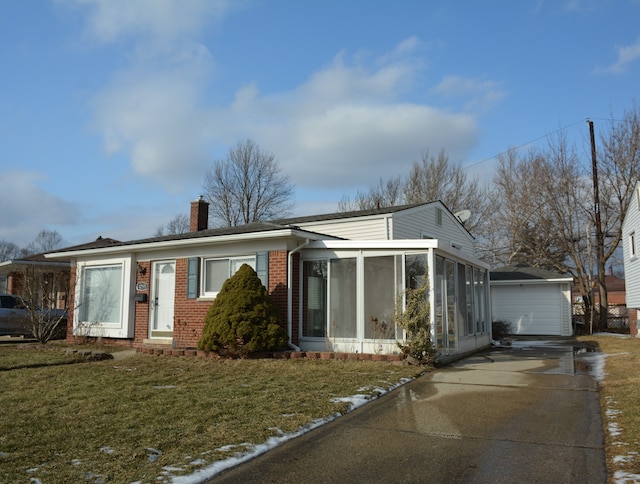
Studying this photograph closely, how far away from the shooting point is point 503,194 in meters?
32.3

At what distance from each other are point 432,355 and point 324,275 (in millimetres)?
2950

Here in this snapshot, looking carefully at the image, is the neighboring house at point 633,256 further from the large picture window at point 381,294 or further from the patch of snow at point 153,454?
the patch of snow at point 153,454

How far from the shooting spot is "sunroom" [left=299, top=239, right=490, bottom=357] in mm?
10867

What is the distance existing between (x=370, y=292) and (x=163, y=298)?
18.8 ft

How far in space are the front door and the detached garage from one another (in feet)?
46.8

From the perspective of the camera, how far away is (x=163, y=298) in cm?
1377

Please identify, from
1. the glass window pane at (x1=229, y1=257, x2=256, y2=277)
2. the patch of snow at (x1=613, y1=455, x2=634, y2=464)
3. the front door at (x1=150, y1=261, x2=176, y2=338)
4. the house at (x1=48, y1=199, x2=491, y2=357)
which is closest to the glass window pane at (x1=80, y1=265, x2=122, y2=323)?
the house at (x1=48, y1=199, x2=491, y2=357)

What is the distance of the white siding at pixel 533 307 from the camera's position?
2181 centimetres

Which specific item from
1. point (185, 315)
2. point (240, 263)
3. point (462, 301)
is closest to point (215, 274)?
point (240, 263)

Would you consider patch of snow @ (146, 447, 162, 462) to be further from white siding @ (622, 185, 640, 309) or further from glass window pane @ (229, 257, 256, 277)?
white siding @ (622, 185, 640, 309)

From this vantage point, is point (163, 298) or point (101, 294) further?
point (101, 294)

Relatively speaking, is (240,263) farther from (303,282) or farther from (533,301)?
(533,301)

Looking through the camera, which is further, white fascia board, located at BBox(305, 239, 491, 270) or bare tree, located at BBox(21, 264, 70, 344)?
bare tree, located at BBox(21, 264, 70, 344)

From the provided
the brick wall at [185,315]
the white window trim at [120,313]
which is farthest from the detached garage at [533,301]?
the white window trim at [120,313]
